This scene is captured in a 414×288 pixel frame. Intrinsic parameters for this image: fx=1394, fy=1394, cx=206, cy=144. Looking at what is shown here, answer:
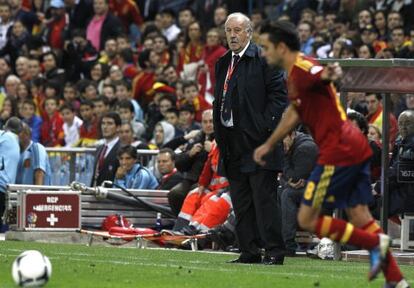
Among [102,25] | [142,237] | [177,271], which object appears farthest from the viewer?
[102,25]

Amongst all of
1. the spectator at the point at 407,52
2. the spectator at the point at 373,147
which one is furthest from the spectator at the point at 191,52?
the spectator at the point at 373,147

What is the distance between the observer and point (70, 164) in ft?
69.1

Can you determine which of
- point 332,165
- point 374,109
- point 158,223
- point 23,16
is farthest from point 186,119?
point 332,165

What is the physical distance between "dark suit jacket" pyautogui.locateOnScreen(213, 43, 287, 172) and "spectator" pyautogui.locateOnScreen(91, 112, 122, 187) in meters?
6.00

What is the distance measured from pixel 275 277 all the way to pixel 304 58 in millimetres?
1995

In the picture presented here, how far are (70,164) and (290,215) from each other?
5.81m

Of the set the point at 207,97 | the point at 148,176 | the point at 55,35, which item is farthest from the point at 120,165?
the point at 55,35

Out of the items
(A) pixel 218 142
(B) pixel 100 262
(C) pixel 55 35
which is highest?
(C) pixel 55 35

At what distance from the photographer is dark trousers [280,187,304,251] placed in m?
16.0

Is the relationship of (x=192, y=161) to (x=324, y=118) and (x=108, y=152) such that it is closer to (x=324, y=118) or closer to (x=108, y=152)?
(x=108, y=152)

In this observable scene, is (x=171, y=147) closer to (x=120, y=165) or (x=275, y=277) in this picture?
(x=120, y=165)

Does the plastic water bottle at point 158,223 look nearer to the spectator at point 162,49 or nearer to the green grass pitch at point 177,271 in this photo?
the green grass pitch at point 177,271

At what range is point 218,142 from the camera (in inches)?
554

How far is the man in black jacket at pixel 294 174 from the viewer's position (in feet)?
52.0
